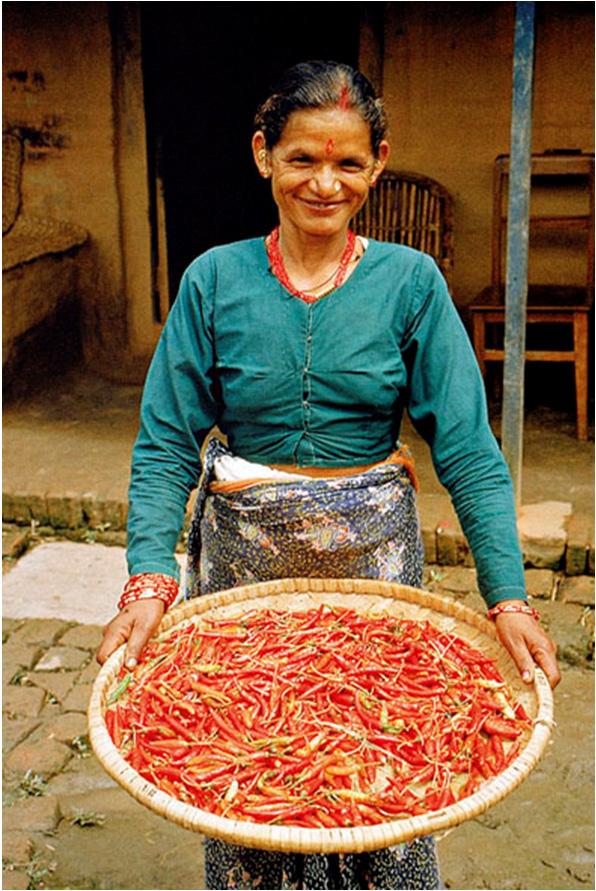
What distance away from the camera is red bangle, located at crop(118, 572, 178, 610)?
2221 millimetres

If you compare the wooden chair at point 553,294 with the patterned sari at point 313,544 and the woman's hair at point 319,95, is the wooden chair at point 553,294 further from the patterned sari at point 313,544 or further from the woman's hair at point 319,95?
the woman's hair at point 319,95

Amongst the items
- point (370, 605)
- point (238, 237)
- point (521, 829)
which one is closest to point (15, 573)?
point (521, 829)

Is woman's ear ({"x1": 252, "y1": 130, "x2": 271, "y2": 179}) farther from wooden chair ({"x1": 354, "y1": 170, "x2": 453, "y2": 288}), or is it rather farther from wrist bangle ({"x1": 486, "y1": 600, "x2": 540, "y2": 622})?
wooden chair ({"x1": 354, "y1": 170, "x2": 453, "y2": 288})

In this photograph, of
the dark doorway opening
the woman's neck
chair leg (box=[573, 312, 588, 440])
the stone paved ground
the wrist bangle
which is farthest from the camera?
the dark doorway opening

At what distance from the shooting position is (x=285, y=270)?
2344mm

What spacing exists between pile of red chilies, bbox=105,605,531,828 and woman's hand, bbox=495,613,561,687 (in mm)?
72

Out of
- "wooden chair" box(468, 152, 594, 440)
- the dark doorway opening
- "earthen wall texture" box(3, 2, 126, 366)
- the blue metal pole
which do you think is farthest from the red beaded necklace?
the dark doorway opening

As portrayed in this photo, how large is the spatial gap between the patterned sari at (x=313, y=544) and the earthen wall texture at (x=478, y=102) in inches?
172

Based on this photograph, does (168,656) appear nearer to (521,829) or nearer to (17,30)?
(521,829)

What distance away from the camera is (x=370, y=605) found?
94.1 inches

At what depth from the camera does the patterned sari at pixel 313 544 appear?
→ 2.28m

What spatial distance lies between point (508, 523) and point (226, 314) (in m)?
0.75

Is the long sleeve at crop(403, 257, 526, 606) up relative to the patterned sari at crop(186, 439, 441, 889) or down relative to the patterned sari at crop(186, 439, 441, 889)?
up

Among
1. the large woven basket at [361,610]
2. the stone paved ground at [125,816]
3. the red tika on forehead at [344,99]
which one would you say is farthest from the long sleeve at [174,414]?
the stone paved ground at [125,816]
